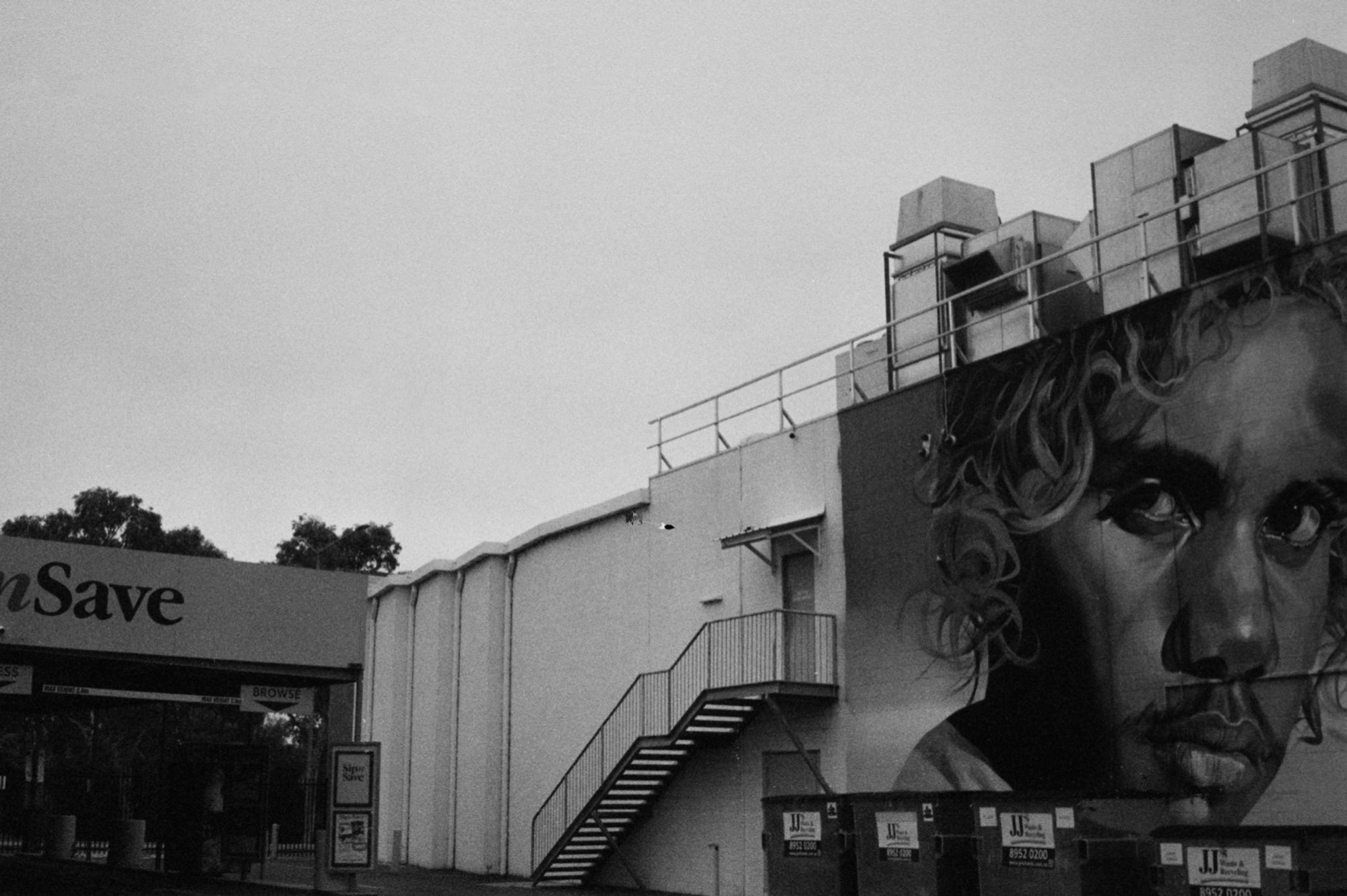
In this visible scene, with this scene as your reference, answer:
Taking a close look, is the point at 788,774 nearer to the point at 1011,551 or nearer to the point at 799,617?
the point at 799,617

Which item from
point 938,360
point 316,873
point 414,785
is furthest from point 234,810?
point 938,360

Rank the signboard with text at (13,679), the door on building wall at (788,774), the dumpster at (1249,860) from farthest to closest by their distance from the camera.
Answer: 1. the signboard with text at (13,679)
2. the door on building wall at (788,774)
3. the dumpster at (1249,860)

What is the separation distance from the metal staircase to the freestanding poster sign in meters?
3.65

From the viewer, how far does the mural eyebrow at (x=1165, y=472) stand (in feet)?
57.6

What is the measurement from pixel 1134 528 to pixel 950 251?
7471 millimetres

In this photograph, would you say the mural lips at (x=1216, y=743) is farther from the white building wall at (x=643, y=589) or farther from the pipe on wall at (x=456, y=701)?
the pipe on wall at (x=456, y=701)

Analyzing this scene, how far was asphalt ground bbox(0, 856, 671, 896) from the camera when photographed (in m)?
23.8

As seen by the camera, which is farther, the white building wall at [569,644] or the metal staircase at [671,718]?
the white building wall at [569,644]

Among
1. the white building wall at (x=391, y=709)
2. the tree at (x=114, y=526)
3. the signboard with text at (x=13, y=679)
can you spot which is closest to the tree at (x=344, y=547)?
the tree at (x=114, y=526)

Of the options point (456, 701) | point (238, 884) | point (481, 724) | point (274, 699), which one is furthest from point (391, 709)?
point (274, 699)

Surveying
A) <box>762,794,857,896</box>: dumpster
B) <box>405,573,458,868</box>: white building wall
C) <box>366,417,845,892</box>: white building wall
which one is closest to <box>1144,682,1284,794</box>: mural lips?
<box>762,794,857,896</box>: dumpster

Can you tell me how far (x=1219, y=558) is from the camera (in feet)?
56.8

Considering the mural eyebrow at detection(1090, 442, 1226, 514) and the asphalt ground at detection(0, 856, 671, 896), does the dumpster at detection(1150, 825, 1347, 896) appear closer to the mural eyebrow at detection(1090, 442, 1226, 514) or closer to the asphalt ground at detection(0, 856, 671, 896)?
the mural eyebrow at detection(1090, 442, 1226, 514)

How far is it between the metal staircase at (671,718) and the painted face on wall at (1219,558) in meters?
5.24
